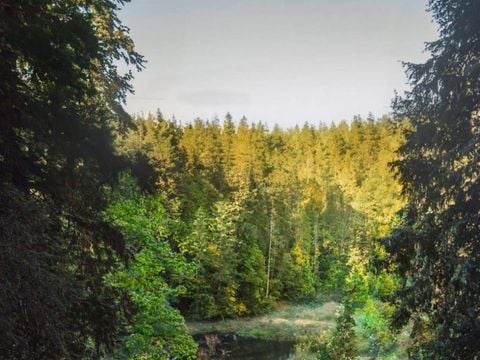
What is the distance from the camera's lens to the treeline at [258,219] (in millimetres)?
42844

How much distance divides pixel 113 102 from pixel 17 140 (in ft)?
15.4

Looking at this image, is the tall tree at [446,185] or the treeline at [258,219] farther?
the treeline at [258,219]

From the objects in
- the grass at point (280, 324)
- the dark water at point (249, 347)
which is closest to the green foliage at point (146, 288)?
the dark water at point (249, 347)

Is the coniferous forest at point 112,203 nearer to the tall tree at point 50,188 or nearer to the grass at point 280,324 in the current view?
the tall tree at point 50,188

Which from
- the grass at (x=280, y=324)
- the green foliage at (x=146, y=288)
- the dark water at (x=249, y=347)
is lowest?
the dark water at (x=249, y=347)

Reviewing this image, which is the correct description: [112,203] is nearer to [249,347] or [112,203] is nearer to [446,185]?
[446,185]

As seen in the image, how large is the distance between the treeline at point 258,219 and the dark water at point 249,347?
4.85 m

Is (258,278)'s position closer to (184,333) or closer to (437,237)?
(184,333)

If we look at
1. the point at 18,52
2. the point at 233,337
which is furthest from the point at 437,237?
the point at 233,337

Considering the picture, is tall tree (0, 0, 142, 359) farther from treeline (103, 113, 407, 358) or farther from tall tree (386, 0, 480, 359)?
treeline (103, 113, 407, 358)

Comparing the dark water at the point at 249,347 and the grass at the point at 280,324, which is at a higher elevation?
the grass at the point at 280,324

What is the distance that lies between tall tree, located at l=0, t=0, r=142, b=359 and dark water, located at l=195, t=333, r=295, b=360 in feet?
83.5

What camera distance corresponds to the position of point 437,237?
935 centimetres

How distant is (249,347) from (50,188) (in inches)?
1262
